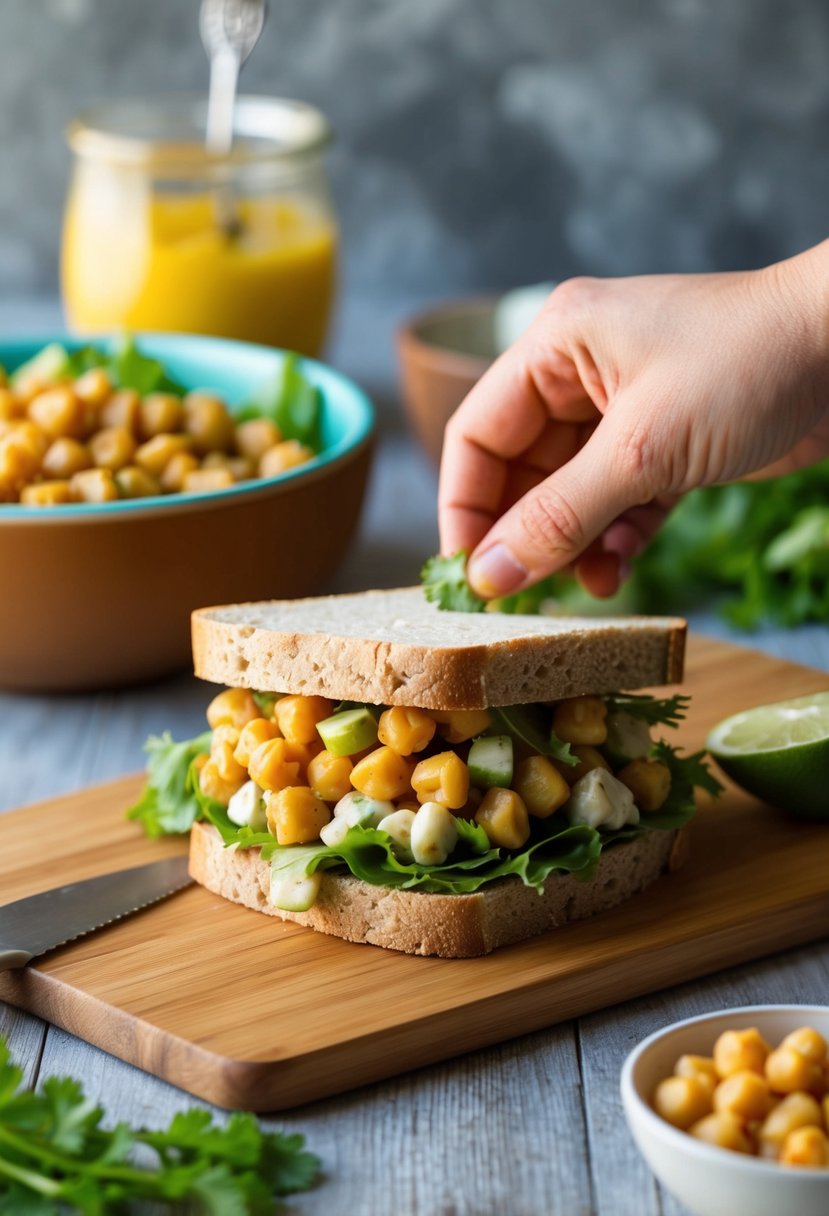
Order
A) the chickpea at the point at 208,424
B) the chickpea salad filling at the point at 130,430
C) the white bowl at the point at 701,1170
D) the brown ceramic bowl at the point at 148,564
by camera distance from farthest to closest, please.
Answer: the chickpea at the point at 208,424 → the chickpea salad filling at the point at 130,430 → the brown ceramic bowl at the point at 148,564 → the white bowl at the point at 701,1170

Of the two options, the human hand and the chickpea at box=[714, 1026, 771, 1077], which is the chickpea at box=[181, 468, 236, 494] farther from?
the chickpea at box=[714, 1026, 771, 1077]

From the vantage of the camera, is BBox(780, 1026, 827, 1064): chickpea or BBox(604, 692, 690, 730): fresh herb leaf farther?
BBox(604, 692, 690, 730): fresh herb leaf

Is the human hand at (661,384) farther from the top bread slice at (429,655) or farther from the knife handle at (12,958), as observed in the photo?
the knife handle at (12,958)

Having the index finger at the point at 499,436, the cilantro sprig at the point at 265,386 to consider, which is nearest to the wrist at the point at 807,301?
the index finger at the point at 499,436

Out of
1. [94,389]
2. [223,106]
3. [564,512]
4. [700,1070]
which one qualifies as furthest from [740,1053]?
[223,106]

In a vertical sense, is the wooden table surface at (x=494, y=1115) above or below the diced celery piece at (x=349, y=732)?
below

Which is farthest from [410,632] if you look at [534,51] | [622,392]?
[534,51]

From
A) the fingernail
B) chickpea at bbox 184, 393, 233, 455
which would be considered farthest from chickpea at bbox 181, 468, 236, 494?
the fingernail

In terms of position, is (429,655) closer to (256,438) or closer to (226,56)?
(256,438)

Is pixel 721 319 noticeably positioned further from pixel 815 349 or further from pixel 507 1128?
pixel 507 1128
